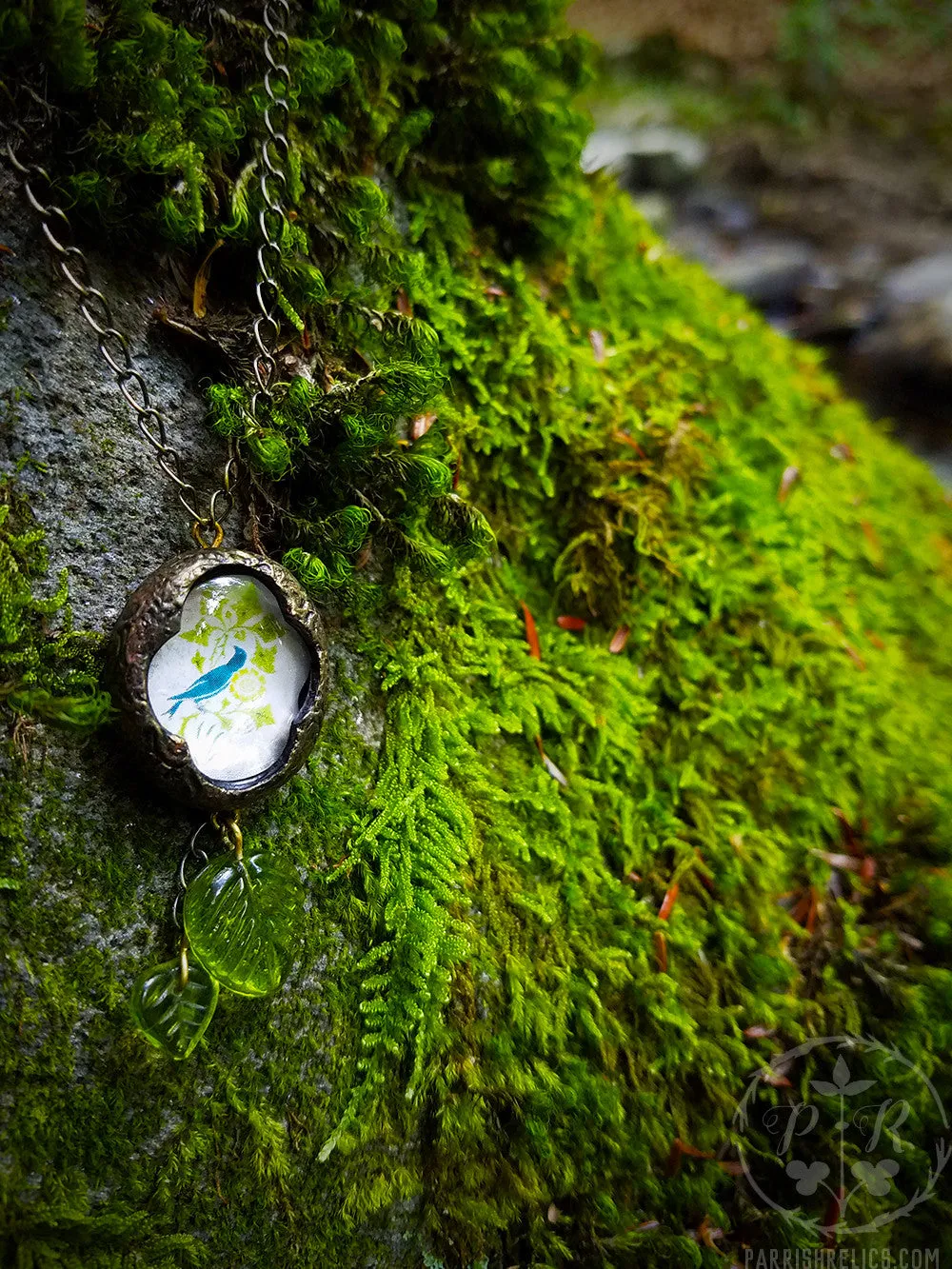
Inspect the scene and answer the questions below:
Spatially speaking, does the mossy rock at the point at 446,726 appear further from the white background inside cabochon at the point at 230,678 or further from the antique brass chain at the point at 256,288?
the white background inside cabochon at the point at 230,678

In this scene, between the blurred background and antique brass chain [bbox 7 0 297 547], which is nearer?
antique brass chain [bbox 7 0 297 547]

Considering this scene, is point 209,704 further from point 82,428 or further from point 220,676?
point 82,428

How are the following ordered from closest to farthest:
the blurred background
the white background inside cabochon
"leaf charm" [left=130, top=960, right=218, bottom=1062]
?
1. "leaf charm" [left=130, top=960, right=218, bottom=1062]
2. the white background inside cabochon
3. the blurred background

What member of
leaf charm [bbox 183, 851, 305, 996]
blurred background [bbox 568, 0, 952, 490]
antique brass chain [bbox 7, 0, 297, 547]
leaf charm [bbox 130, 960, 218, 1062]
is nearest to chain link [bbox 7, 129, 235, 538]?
antique brass chain [bbox 7, 0, 297, 547]

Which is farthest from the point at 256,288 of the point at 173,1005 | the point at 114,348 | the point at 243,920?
the point at 173,1005

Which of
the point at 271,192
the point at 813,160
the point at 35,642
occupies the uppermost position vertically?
the point at 813,160

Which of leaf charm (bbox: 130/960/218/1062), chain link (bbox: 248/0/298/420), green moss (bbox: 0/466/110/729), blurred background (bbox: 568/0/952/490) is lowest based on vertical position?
leaf charm (bbox: 130/960/218/1062)

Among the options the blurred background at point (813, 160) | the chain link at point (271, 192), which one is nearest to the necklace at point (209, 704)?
the chain link at point (271, 192)

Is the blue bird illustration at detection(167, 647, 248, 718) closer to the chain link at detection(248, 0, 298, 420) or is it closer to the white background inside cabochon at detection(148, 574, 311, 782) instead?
the white background inside cabochon at detection(148, 574, 311, 782)

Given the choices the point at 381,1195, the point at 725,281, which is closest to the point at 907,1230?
the point at 381,1195
